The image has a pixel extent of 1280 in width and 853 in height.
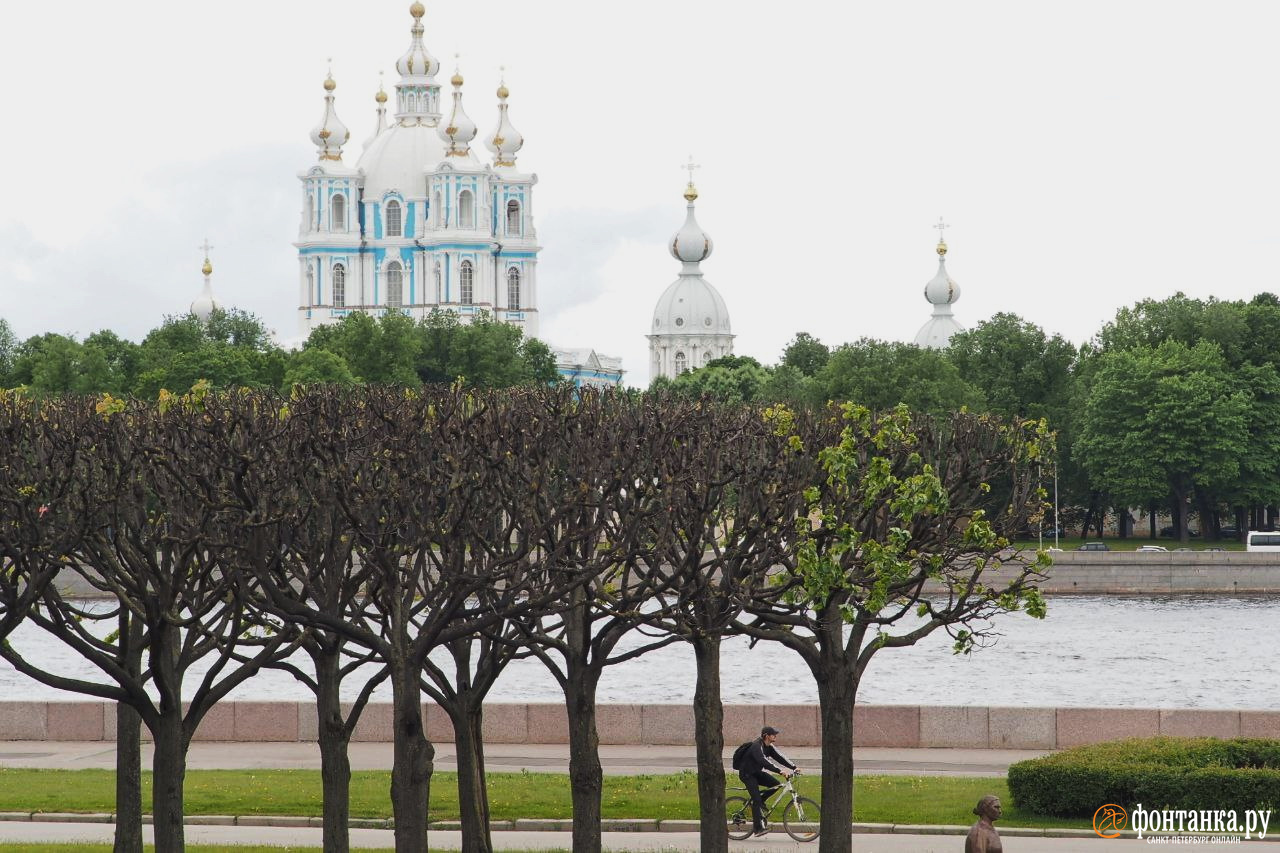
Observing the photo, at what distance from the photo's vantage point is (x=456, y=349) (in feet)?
333

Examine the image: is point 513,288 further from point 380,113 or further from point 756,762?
point 756,762

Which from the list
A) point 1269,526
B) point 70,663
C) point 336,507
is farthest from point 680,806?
point 1269,526

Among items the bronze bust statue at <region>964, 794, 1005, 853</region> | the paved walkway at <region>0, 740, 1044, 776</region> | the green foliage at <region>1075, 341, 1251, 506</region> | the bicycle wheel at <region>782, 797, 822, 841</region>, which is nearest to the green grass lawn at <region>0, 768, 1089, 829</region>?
the bicycle wheel at <region>782, 797, 822, 841</region>

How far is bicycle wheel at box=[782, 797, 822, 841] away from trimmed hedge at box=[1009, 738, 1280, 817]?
188 cm

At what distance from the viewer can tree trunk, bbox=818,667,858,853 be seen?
17078 millimetres

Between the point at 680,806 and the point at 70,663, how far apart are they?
92.9 ft

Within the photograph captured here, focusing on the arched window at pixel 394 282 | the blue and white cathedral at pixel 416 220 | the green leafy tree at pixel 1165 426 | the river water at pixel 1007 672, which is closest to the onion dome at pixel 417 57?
the blue and white cathedral at pixel 416 220

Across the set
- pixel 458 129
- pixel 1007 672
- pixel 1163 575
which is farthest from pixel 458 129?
pixel 1007 672

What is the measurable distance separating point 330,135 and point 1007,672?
327ft

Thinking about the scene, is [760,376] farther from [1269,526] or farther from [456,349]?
[1269,526]

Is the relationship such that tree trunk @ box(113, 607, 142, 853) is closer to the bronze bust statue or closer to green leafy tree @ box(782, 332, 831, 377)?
the bronze bust statue

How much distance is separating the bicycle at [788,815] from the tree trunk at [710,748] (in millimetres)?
1293

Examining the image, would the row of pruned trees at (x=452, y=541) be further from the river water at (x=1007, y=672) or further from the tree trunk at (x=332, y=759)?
the river water at (x=1007, y=672)

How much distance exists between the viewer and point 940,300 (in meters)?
156
